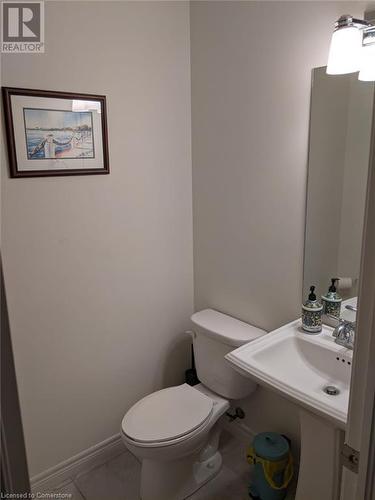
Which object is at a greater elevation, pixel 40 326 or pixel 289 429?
pixel 40 326

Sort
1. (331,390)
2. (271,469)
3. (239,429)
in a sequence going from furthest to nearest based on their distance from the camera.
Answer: (239,429) → (271,469) → (331,390)

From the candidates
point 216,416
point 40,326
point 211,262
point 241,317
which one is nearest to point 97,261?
point 40,326

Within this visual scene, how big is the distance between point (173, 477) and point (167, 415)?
309 mm

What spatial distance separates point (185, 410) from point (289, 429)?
1.79 feet

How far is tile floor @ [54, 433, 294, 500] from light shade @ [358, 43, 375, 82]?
1.88m

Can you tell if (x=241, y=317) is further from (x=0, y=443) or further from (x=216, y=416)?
(x=0, y=443)

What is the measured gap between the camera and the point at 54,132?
Answer: 166 cm

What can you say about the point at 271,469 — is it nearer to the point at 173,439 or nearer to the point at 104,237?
the point at 173,439

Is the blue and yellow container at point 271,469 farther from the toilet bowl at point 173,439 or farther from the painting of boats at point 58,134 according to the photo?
the painting of boats at point 58,134

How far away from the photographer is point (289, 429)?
1897 mm

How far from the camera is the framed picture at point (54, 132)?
61.0 inches

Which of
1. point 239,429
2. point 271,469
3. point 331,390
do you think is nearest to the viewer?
point 331,390
